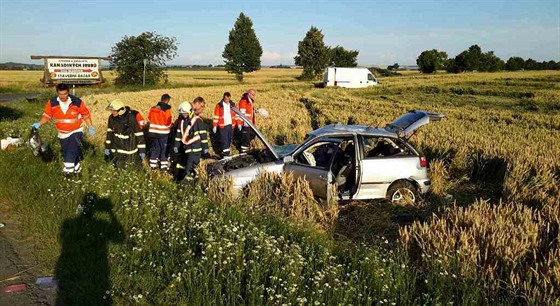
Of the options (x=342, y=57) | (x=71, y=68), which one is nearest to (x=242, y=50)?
(x=342, y=57)

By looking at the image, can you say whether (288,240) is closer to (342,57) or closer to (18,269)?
(18,269)

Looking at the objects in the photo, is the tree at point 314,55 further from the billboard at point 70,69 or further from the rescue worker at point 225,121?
the rescue worker at point 225,121

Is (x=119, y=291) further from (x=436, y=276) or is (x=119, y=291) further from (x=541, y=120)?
(x=541, y=120)

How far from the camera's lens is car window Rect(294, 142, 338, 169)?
7.93 metres

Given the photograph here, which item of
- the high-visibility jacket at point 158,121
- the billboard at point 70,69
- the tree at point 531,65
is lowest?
the high-visibility jacket at point 158,121

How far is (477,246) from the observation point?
4.84 meters

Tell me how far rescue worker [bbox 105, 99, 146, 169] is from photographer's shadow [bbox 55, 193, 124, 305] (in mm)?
2426

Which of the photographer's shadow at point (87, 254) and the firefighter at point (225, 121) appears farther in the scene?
the firefighter at point (225, 121)

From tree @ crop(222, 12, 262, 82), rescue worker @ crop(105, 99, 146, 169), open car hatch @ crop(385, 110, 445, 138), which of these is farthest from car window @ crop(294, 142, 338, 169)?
tree @ crop(222, 12, 262, 82)

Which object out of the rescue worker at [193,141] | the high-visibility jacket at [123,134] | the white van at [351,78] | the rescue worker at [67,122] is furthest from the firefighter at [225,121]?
the white van at [351,78]

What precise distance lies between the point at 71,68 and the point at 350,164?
64.1ft

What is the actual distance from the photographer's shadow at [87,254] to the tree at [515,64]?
90279mm

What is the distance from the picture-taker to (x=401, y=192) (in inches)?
312

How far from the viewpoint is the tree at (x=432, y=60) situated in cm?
8906
